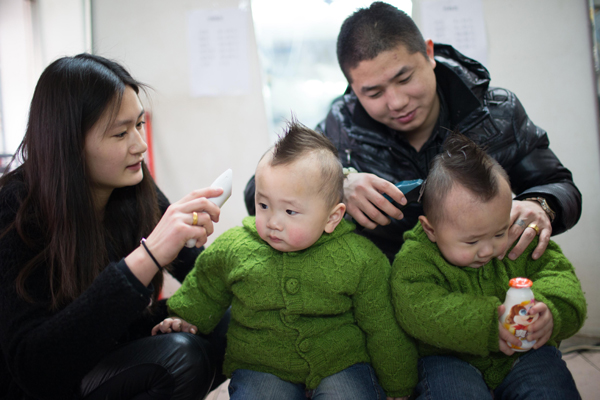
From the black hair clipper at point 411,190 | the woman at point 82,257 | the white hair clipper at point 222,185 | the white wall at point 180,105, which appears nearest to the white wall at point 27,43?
the white wall at point 180,105

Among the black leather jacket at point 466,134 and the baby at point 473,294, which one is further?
the black leather jacket at point 466,134

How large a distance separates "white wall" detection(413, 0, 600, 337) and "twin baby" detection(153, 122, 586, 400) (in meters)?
1.09

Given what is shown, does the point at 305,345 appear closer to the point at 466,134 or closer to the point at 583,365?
the point at 466,134

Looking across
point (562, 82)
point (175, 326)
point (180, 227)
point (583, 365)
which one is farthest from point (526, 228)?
point (562, 82)

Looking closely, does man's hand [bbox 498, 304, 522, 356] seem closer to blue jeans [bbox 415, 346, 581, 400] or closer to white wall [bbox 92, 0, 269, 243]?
blue jeans [bbox 415, 346, 581, 400]

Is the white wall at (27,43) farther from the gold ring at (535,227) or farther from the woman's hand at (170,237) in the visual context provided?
the gold ring at (535,227)

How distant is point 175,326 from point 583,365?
1613 millimetres

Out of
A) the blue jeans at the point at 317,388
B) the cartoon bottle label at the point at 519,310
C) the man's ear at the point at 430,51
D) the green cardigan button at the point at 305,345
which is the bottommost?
the blue jeans at the point at 317,388

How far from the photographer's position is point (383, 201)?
1099 millimetres

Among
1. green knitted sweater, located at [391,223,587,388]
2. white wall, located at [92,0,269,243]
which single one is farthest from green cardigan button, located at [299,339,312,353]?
white wall, located at [92,0,269,243]

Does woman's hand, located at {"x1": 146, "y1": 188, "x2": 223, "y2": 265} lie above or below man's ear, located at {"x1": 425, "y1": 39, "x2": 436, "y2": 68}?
below

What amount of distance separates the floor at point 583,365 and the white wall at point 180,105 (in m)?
0.78

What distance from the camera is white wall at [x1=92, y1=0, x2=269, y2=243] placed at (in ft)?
6.68

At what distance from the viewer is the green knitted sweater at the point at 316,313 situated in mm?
1027
